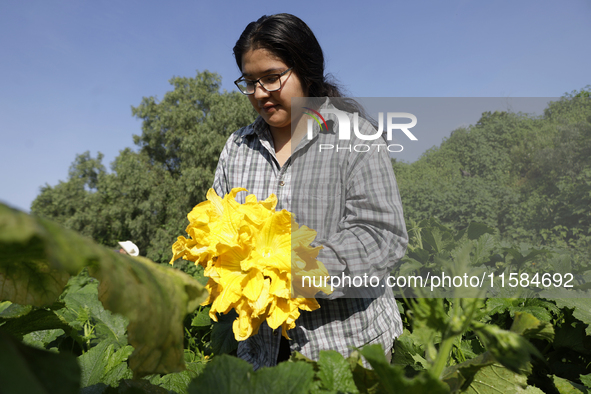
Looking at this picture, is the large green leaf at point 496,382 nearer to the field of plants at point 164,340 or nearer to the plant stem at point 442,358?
the field of plants at point 164,340

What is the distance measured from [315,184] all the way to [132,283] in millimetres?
1398

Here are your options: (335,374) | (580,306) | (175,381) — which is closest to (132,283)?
(335,374)

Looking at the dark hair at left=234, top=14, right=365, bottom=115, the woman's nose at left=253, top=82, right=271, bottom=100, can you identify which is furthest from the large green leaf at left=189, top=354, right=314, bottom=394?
the dark hair at left=234, top=14, right=365, bottom=115

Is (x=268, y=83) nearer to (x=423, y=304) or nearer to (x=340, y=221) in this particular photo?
(x=340, y=221)

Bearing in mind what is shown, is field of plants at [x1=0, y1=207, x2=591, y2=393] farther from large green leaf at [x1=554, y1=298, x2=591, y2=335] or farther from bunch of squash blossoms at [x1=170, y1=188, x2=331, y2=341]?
large green leaf at [x1=554, y1=298, x2=591, y2=335]

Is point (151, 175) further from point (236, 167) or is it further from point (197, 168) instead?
point (236, 167)

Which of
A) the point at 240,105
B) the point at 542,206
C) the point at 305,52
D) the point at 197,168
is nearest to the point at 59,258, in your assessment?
the point at 305,52

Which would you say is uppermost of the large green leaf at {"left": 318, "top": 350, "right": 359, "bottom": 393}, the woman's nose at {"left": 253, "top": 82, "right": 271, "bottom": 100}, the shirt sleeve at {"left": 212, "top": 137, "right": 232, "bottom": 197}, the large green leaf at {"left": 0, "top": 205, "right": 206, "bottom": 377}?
the woman's nose at {"left": 253, "top": 82, "right": 271, "bottom": 100}

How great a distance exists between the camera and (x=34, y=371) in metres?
0.28

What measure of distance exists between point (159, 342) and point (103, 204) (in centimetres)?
2849

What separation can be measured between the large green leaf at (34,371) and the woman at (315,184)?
3.45 ft

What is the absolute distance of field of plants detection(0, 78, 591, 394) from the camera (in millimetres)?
289

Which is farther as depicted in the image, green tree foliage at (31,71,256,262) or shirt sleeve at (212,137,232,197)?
green tree foliage at (31,71,256,262)

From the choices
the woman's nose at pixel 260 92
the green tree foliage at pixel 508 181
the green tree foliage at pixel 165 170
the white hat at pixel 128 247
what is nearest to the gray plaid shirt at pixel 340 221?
the woman's nose at pixel 260 92
